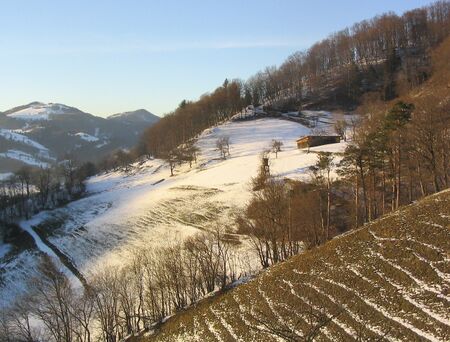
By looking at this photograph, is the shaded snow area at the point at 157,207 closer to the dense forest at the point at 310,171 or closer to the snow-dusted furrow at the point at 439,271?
the dense forest at the point at 310,171

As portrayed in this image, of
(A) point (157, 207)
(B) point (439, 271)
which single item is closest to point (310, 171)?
(A) point (157, 207)

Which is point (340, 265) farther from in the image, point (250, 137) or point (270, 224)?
point (250, 137)

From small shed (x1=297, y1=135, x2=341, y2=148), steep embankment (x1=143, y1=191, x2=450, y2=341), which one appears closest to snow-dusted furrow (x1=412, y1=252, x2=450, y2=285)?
steep embankment (x1=143, y1=191, x2=450, y2=341)

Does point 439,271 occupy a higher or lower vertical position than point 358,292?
higher

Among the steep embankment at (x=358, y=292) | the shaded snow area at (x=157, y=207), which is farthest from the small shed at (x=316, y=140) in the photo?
the steep embankment at (x=358, y=292)

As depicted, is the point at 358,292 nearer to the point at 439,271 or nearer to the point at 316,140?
the point at 439,271

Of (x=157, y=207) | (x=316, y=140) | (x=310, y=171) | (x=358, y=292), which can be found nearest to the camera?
(x=358, y=292)

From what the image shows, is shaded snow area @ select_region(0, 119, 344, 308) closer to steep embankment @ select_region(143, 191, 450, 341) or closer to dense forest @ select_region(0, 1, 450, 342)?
dense forest @ select_region(0, 1, 450, 342)
